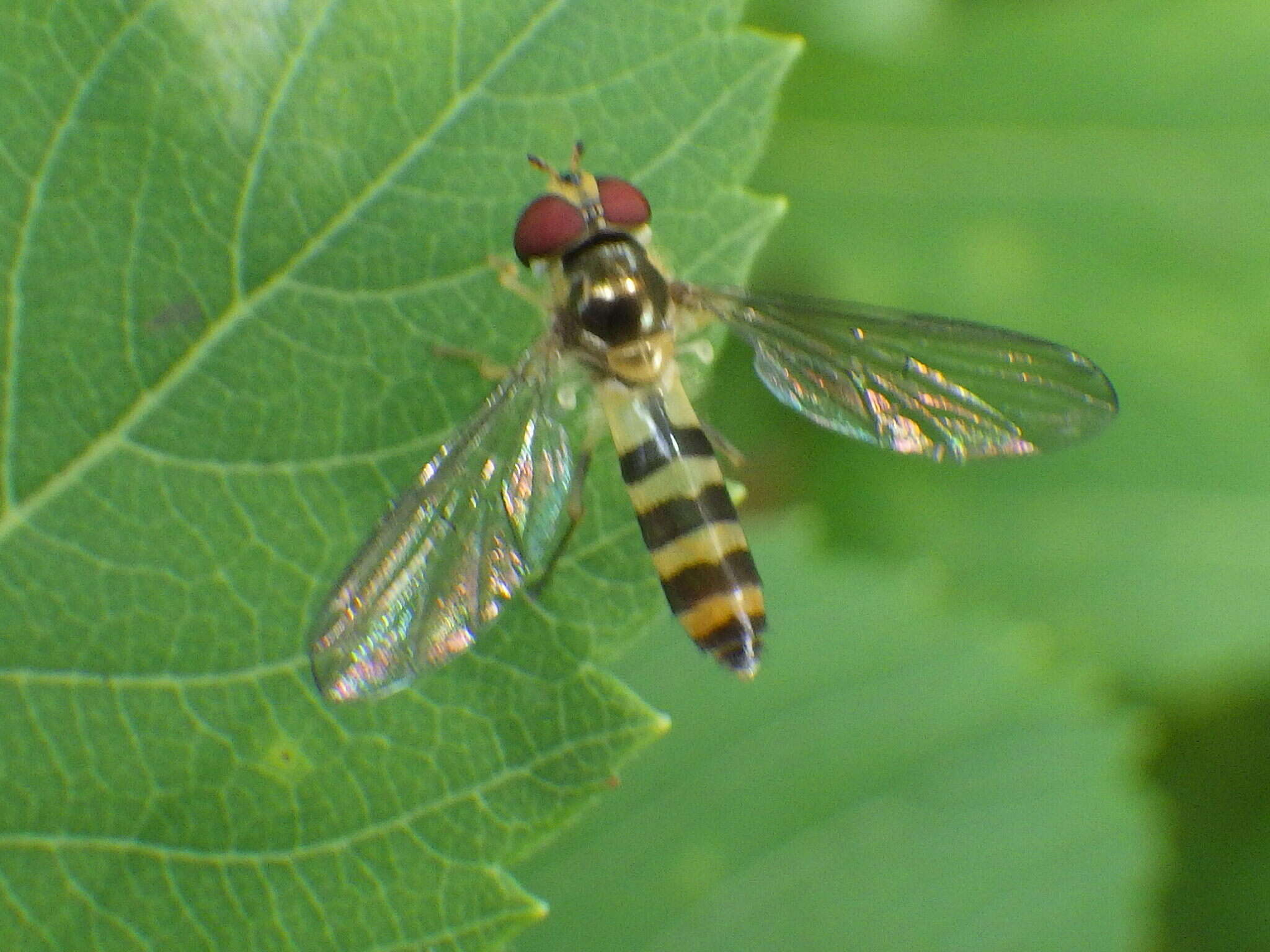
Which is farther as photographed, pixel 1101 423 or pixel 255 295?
pixel 1101 423

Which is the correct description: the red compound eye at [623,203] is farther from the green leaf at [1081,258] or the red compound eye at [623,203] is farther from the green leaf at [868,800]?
the green leaf at [1081,258]

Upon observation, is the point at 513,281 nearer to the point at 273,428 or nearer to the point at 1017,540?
the point at 273,428

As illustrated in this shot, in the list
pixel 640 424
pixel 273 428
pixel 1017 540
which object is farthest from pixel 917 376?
pixel 1017 540

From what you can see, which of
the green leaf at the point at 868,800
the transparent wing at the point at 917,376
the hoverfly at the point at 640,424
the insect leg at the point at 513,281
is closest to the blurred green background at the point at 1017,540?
the green leaf at the point at 868,800

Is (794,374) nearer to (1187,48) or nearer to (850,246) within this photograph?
(850,246)

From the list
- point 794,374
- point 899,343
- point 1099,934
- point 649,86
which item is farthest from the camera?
point 1099,934

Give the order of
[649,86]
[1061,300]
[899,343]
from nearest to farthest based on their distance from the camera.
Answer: [649,86] → [899,343] → [1061,300]

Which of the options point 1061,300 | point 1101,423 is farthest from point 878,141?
point 1101,423
